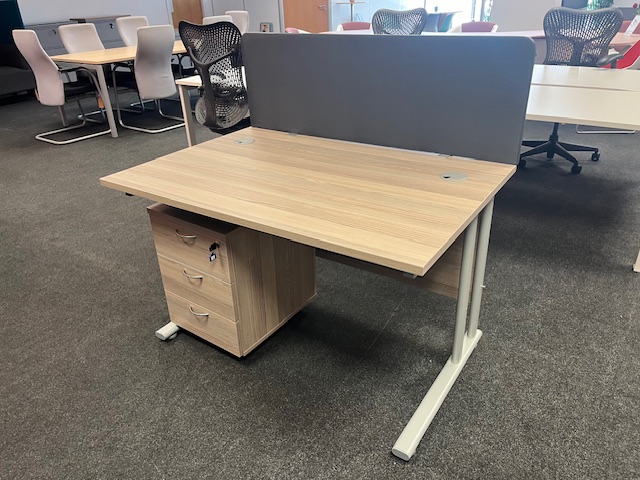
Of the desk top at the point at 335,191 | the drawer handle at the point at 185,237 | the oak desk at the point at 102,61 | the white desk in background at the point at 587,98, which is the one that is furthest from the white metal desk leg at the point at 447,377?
the oak desk at the point at 102,61

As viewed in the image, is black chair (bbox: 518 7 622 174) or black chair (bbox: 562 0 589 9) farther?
black chair (bbox: 562 0 589 9)

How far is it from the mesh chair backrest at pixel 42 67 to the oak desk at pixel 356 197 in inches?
131

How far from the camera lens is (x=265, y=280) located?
169 cm

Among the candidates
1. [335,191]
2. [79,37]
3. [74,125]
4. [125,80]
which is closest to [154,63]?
[125,80]

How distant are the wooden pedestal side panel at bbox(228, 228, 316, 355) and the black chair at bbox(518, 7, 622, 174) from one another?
7.71ft

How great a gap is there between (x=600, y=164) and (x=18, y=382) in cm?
377

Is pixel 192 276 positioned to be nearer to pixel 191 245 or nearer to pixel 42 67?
pixel 191 245

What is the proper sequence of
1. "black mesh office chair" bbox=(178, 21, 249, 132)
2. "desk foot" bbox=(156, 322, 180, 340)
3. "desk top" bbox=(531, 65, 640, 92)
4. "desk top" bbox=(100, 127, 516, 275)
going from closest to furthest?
"desk top" bbox=(100, 127, 516, 275)
"desk foot" bbox=(156, 322, 180, 340)
"desk top" bbox=(531, 65, 640, 92)
"black mesh office chair" bbox=(178, 21, 249, 132)

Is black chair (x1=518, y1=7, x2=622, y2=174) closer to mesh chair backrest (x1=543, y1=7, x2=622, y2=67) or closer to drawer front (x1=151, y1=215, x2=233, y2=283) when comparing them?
mesh chair backrest (x1=543, y1=7, x2=622, y2=67)

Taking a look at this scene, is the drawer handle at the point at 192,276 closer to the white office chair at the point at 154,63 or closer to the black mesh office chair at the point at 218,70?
the black mesh office chair at the point at 218,70

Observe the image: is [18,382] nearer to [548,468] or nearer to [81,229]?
[81,229]

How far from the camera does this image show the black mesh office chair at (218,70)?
3.00 meters

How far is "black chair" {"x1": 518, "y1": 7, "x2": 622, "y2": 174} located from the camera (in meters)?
3.54

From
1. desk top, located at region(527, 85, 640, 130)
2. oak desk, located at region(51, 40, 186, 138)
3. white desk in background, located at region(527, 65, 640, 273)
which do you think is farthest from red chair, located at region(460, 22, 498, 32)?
oak desk, located at region(51, 40, 186, 138)
